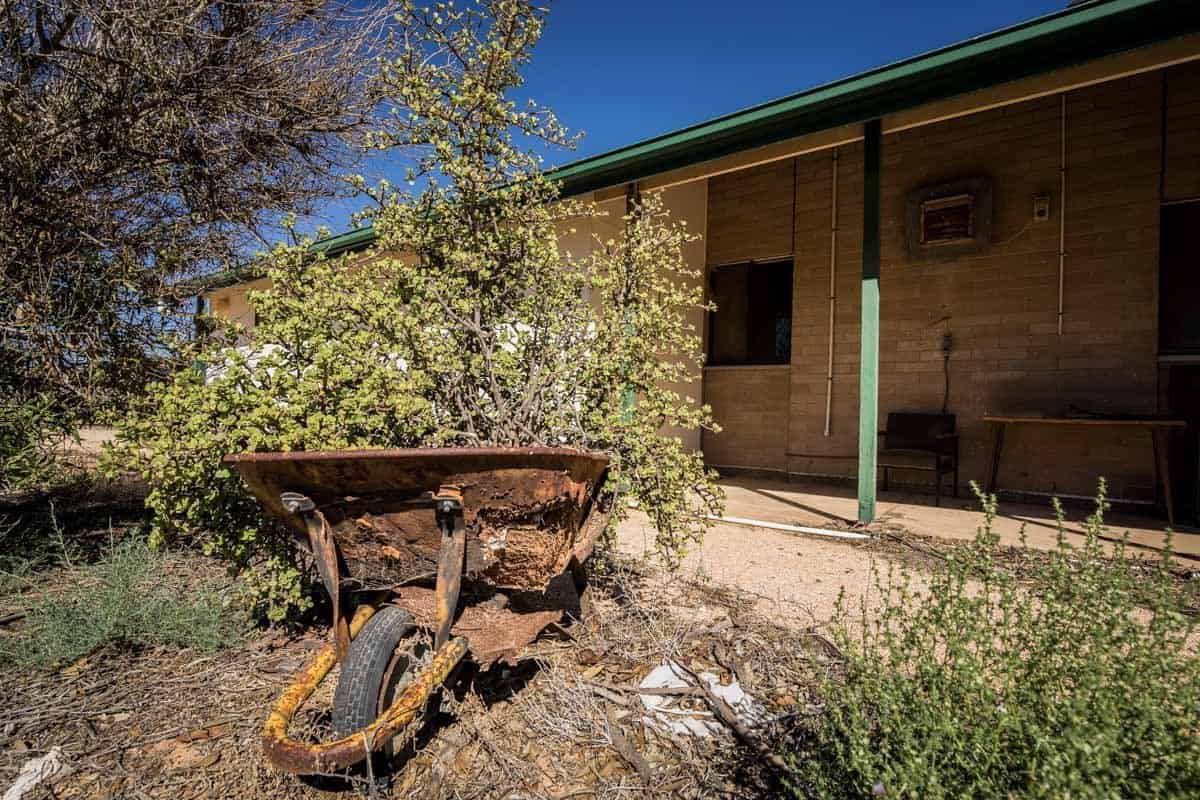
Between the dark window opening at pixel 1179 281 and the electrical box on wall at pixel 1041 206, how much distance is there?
843 millimetres

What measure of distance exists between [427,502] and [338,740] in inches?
23.5

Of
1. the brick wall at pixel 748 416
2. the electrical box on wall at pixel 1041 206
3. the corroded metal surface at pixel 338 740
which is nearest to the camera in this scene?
the corroded metal surface at pixel 338 740

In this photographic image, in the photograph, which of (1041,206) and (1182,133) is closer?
(1182,133)

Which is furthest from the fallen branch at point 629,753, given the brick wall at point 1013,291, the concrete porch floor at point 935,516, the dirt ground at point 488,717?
the brick wall at point 1013,291

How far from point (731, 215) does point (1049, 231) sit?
337 centimetres

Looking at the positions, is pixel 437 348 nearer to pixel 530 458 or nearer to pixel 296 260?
pixel 296 260

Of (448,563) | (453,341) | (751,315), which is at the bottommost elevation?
(448,563)

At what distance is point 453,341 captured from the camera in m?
2.73

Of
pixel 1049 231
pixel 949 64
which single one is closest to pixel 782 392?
pixel 1049 231

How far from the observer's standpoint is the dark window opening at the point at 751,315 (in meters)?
7.53

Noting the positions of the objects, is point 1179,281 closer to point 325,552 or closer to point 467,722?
point 467,722

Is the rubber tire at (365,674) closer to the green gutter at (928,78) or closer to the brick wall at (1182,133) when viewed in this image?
the green gutter at (928,78)

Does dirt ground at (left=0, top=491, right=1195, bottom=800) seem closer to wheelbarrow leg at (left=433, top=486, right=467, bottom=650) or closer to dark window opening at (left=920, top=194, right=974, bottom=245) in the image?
wheelbarrow leg at (left=433, top=486, right=467, bottom=650)

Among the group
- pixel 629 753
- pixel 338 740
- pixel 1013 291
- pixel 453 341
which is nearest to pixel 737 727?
pixel 629 753
